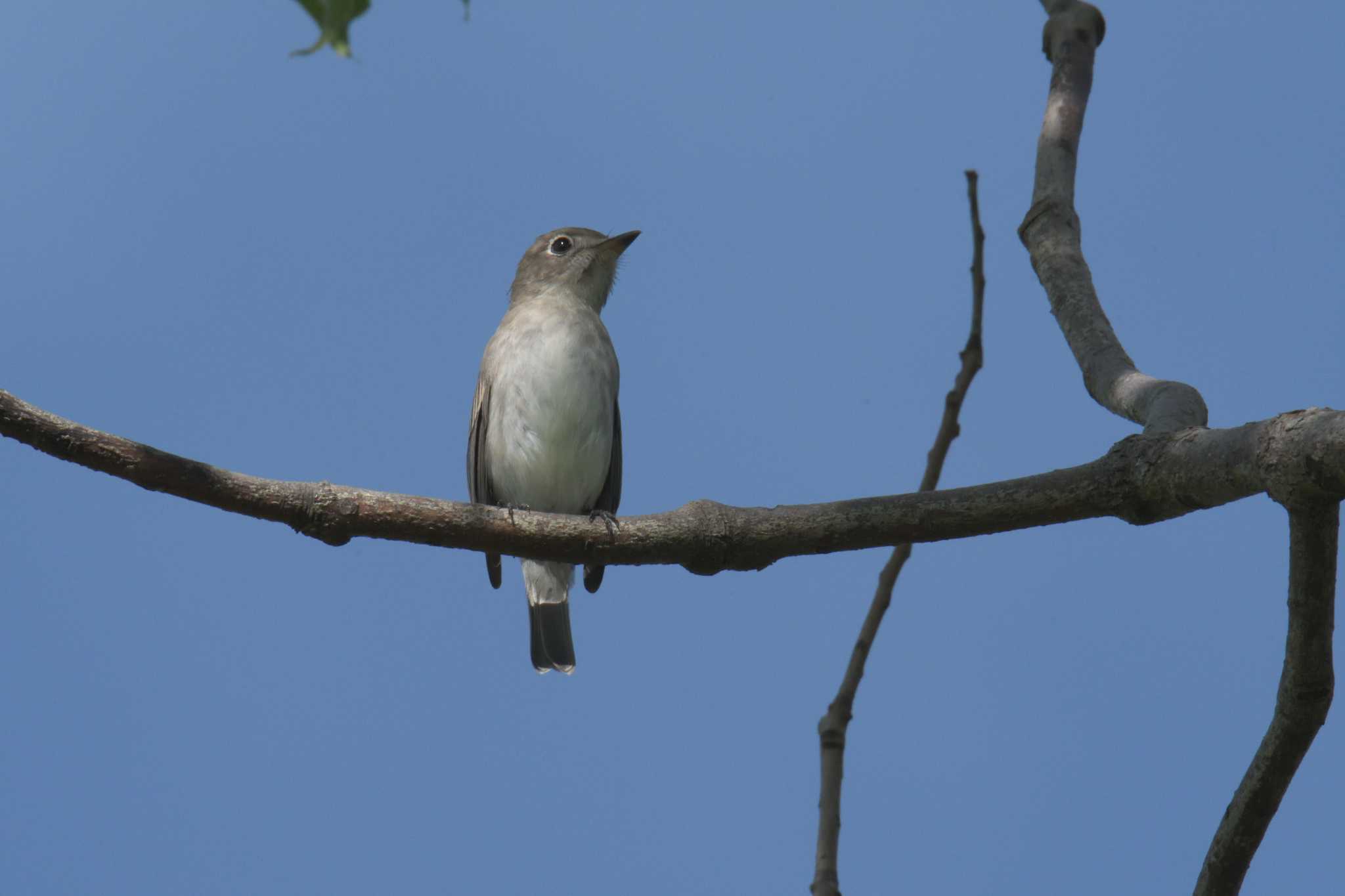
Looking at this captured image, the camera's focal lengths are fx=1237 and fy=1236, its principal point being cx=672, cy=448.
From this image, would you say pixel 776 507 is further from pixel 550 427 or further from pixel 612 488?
pixel 612 488

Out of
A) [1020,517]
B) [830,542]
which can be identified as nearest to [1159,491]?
[1020,517]

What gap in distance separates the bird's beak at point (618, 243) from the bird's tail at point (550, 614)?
7.70 feet

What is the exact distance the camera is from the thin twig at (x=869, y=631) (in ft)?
14.2

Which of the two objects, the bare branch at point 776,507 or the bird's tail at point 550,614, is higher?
the bird's tail at point 550,614

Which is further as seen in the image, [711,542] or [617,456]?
[617,456]

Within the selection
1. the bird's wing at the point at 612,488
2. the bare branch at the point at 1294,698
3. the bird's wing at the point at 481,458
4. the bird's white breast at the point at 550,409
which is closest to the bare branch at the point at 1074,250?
the bare branch at the point at 1294,698

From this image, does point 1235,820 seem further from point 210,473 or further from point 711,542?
point 210,473

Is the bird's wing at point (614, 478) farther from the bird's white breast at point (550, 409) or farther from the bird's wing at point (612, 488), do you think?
the bird's white breast at point (550, 409)

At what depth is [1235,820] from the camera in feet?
9.93

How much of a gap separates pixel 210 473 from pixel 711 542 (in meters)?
1.50

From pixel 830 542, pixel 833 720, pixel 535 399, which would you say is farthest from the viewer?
pixel 535 399

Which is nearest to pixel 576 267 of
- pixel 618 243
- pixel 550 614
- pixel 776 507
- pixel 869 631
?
pixel 618 243

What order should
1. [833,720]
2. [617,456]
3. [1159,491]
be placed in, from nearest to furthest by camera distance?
[1159,491] < [833,720] < [617,456]

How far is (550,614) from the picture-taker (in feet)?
28.0
